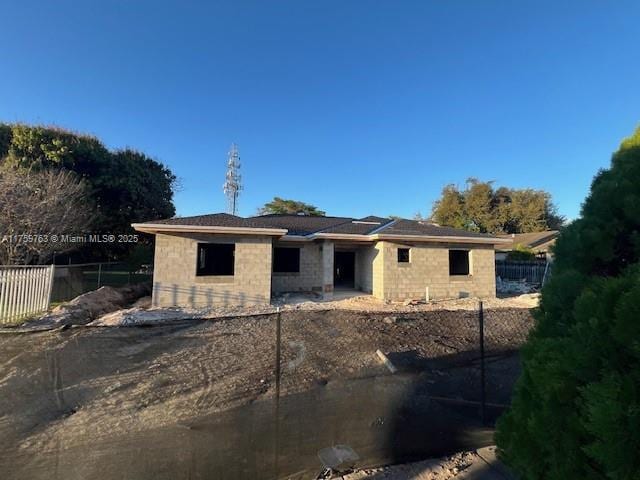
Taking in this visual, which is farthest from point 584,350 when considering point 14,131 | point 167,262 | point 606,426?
point 14,131

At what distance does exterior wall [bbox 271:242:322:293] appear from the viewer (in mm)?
14883

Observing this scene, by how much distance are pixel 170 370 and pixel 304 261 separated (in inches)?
427

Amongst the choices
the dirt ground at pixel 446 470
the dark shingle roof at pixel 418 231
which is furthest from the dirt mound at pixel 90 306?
the dark shingle roof at pixel 418 231

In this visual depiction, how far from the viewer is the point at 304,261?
15.1 meters

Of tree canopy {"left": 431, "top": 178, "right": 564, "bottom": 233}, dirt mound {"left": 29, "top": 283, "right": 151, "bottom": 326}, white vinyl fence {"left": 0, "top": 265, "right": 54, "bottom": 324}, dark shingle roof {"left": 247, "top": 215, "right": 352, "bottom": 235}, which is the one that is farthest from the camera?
tree canopy {"left": 431, "top": 178, "right": 564, "bottom": 233}

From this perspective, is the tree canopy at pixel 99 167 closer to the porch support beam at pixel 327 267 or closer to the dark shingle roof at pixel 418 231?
the porch support beam at pixel 327 267

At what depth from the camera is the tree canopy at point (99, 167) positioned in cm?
1612

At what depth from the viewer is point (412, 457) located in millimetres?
3072

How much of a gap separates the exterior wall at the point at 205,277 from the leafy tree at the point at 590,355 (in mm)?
10672

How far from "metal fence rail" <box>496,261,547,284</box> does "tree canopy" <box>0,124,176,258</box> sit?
21.7 meters

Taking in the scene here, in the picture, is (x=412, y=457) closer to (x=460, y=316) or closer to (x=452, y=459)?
(x=452, y=459)

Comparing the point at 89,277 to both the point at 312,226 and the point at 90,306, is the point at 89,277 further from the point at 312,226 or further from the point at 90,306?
the point at 312,226

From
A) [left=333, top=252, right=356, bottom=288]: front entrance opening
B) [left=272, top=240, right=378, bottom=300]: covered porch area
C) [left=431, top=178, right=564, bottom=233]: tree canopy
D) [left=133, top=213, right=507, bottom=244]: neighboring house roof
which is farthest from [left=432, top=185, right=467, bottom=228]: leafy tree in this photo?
[left=272, top=240, right=378, bottom=300]: covered porch area

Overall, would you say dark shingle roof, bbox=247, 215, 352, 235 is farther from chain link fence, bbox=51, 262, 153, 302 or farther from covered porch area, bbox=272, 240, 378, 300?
chain link fence, bbox=51, 262, 153, 302
